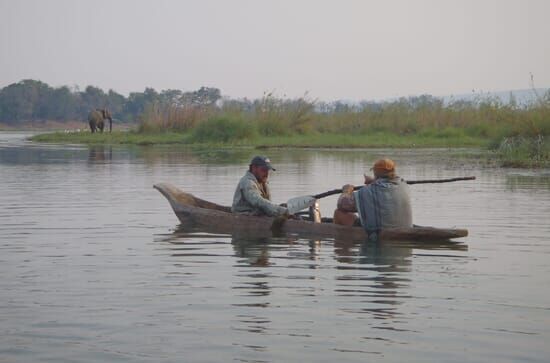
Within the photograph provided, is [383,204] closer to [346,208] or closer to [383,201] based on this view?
[383,201]

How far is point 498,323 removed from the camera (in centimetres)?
743

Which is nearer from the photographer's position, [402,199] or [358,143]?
[402,199]

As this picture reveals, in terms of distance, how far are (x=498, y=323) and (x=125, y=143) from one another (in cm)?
3530

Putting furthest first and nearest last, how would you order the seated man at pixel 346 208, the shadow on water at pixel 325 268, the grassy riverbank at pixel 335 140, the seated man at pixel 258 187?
the grassy riverbank at pixel 335 140 < the seated man at pixel 258 187 < the seated man at pixel 346 208 < the shadow on water at pixel 325 268

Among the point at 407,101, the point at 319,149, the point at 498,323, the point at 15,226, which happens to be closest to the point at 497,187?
the point at 15,226

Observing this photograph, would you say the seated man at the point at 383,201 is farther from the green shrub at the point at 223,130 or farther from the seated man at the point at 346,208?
the green shrub at the point at 223,130

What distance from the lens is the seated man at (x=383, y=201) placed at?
11352 millimetres

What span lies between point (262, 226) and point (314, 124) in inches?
1141

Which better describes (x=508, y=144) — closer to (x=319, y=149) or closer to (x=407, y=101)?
(x=319, y=149)

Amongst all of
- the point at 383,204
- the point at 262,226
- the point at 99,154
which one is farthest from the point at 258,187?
the point at 99,154

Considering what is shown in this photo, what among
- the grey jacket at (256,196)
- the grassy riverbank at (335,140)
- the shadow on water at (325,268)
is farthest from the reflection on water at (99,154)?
the shadow on water at (325,268)

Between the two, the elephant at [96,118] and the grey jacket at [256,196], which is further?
the elephant at [96,118]

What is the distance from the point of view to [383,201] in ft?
37.3

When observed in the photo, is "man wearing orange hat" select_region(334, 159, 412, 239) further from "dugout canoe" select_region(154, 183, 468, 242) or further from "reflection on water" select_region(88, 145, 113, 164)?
"reflection on water" select_region(88, 145, 113, 164)
